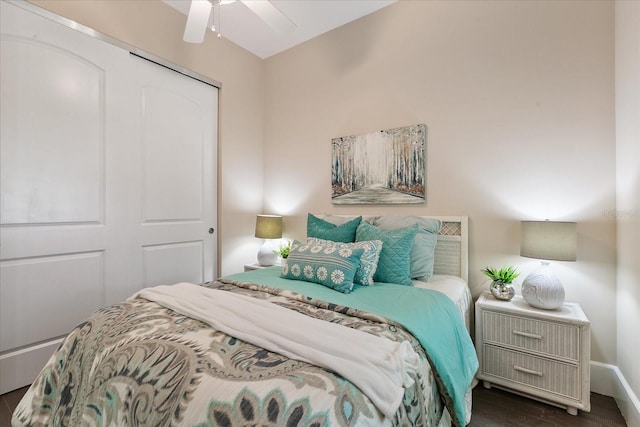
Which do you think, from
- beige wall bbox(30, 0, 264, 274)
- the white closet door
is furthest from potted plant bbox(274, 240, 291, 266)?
the white closet door

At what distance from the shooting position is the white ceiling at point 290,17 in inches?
101

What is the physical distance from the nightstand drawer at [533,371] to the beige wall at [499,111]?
45 centimetres

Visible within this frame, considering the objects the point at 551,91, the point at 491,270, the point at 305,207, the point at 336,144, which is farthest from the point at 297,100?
the point at 491,270

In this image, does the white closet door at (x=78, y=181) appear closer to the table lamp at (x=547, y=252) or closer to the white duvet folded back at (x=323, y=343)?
the white duvet folded back at (x=323, y=343)

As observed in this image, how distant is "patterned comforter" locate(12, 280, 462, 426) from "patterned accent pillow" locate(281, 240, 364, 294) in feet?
1.03

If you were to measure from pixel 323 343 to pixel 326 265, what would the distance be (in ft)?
2.67

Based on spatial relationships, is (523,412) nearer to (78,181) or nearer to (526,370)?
(526,370)

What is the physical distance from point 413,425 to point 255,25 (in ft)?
10.8

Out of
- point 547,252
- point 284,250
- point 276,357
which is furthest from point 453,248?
point 276,357

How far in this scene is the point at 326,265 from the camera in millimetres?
1765

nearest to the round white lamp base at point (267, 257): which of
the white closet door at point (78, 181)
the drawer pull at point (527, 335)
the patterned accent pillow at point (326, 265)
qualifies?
the white closet door at point (78, 181)

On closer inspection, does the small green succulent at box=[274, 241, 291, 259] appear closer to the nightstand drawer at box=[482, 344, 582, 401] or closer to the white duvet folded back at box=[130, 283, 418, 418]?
the white duvet folded back at box=[130, 283, 418, 418]

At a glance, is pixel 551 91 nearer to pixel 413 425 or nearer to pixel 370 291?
pixel 370 291

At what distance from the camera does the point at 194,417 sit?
0.77m
